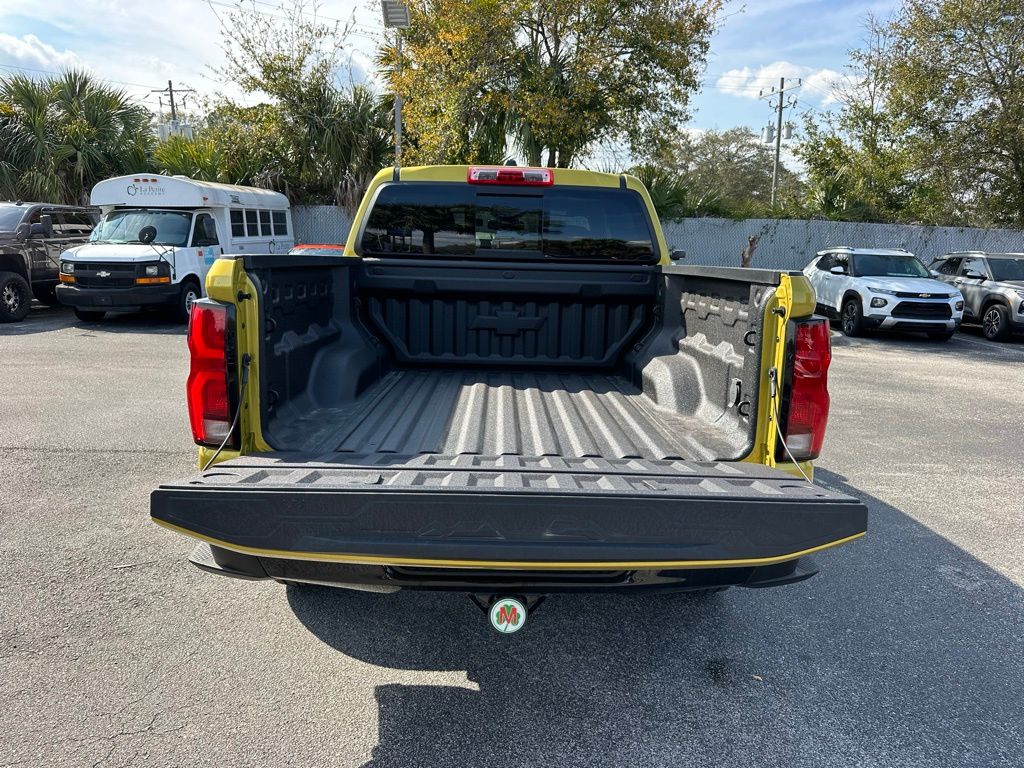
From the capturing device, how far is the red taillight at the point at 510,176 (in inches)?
181

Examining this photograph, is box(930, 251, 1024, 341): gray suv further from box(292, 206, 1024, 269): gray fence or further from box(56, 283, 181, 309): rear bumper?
box(56, 283, 181, 309): rear bumper

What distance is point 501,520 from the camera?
2.21 m

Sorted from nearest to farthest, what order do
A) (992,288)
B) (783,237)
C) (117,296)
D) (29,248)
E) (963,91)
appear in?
1. (117,296)
2. (29,248)
3. (992,288)
4. (963,91)
5. (783,237)

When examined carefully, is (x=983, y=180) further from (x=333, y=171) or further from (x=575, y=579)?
(x=575, y=579)

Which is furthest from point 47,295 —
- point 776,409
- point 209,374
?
point 776,409

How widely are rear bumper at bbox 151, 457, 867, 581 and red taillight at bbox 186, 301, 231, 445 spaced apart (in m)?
0.56

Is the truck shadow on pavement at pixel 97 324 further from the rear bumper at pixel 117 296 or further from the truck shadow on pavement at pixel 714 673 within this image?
the truck shadow on pavement at pixel 714 673

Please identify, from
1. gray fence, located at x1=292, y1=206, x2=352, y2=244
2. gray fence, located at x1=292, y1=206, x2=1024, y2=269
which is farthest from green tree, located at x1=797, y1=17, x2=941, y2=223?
gray fence, located at x1=292, y1=206, x2=352, y2=244

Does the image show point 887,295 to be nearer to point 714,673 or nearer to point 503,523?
point 714,673

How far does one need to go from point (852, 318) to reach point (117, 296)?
13.7 meters

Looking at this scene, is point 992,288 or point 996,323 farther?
point 992,288

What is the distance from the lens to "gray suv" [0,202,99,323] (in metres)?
13.3

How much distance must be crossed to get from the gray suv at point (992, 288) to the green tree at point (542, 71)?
7.03 meters

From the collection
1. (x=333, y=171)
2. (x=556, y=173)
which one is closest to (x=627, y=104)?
(x=333, y=171)
